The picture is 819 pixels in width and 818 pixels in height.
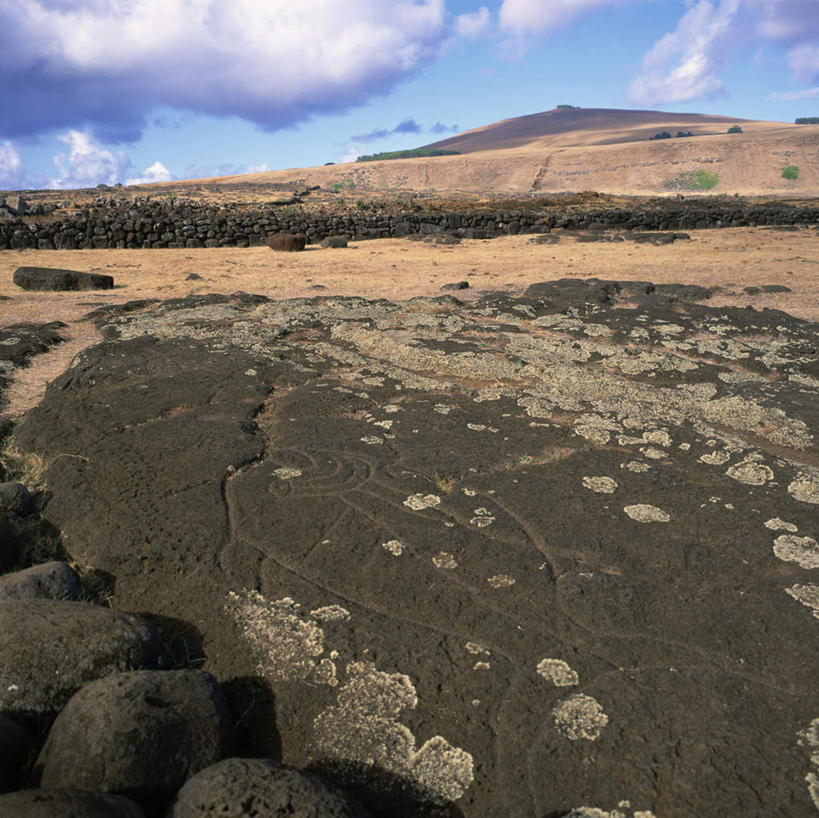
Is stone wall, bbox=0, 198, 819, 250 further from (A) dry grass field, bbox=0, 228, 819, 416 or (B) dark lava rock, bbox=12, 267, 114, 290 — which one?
(B) dark lava rock, bbox=12, 267, 114, 290

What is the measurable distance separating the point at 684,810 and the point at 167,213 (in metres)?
27.8

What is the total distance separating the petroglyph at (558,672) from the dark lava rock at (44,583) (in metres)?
2.17

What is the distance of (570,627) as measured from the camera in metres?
2.88

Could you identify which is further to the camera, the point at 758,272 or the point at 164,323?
the point at 758,272

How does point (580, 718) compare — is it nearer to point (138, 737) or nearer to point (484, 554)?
point (484, 554)

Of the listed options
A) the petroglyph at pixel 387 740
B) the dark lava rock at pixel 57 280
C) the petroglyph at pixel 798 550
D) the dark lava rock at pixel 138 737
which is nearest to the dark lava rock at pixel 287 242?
the dark lava rock at pixel 57 280

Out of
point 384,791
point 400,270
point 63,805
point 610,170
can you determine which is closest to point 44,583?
point 63,805

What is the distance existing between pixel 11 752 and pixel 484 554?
208cm

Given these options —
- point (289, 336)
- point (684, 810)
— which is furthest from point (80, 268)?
point (684, 810)

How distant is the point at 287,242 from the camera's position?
2183 centimetres

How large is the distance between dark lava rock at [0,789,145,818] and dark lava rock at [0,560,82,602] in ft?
4.44

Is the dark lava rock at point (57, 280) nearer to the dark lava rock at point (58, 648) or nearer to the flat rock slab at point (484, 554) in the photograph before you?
the flat rock slab at point (484, 554)

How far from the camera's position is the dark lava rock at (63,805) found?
1726mm

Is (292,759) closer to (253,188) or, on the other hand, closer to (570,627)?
(570,627)
